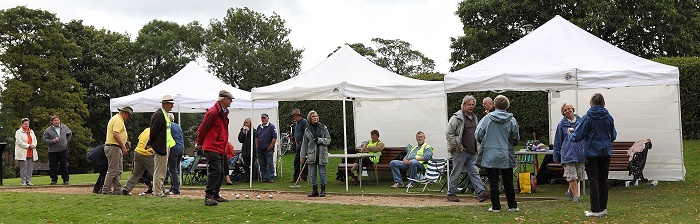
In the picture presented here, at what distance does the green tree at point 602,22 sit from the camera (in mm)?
30094

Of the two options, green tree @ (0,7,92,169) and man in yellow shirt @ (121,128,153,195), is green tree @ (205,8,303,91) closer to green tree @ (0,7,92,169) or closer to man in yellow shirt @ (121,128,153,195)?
green tree @ (0,7,92,169)

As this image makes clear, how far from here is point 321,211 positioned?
9.94 metres

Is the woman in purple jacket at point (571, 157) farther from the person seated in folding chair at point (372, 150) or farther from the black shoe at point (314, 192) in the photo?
the person seated in folding chair at point (372, 150)

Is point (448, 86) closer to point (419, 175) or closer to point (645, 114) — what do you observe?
point (419, 175)

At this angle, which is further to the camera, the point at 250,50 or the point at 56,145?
the point at 250,50

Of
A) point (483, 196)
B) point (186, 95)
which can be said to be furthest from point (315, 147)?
point (186, 95)

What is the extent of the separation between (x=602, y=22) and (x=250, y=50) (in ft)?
107

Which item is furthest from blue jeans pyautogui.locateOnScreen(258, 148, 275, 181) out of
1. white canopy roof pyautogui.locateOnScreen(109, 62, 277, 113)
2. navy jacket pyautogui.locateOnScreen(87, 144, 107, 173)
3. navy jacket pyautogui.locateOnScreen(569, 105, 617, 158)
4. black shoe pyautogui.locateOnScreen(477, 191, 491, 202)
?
navy jacket pyautogui.locateOnScreen(569, 105, 617, 158)

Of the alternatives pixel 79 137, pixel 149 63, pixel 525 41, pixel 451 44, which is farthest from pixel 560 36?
pixel 149 63

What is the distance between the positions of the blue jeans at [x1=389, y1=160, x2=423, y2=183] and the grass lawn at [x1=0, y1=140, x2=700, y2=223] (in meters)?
2.66

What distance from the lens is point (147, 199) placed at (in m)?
11.9

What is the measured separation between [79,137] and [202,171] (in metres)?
23.9

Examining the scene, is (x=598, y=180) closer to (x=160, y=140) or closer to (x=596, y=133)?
(x=596, y=133)

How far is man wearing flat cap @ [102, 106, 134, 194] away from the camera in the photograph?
1290cm
